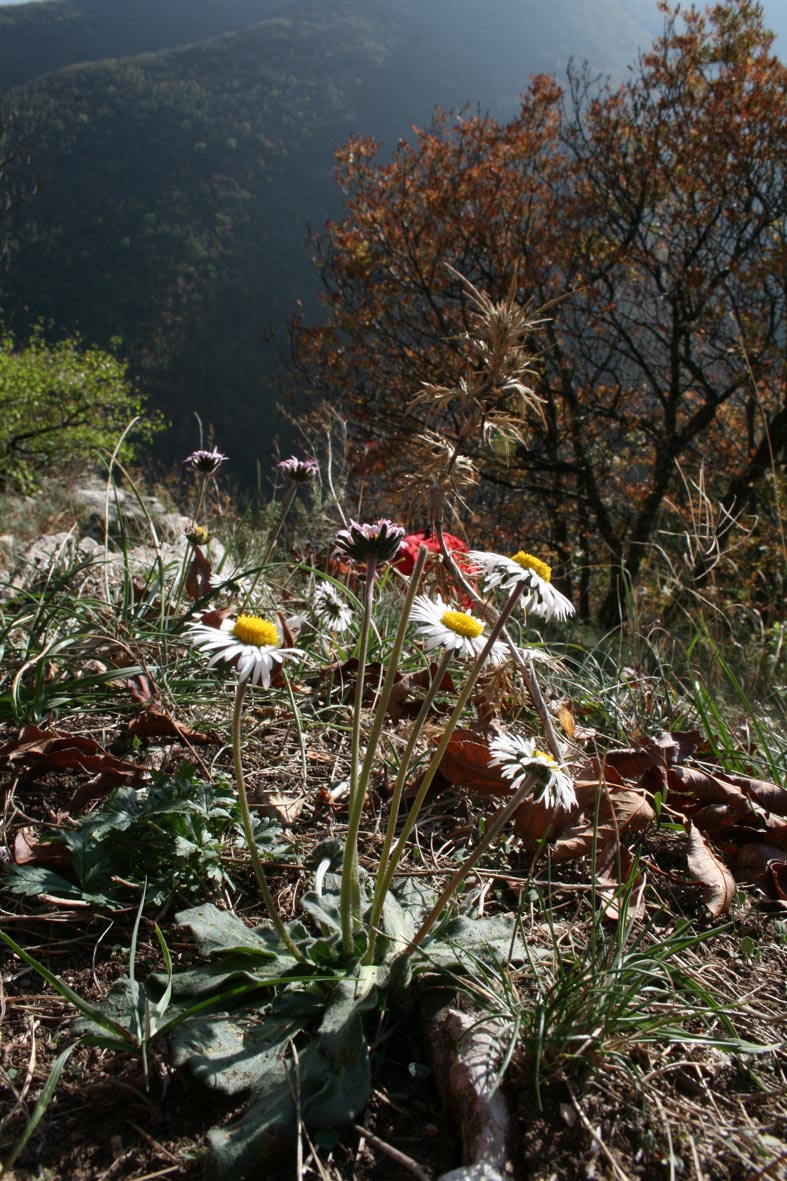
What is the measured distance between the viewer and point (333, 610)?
7.29ft

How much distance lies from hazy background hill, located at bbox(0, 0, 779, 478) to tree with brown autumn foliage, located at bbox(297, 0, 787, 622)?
17.4 meters

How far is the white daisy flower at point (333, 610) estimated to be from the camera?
2221 millimetres

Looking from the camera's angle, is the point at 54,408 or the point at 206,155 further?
the point at 206,155

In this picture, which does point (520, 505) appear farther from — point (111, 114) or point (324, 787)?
point (111, 114)

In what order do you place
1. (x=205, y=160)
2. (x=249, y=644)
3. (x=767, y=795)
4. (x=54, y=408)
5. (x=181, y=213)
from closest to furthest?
1. (x=249, y=644)
2. (x=767, y=795)
3. (x=54, y=408)
4. (x=181, y=213)
5. (x=205, y=160)

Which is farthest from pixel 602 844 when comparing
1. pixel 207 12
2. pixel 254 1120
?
pixel 207 12

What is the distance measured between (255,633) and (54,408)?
47.2ft

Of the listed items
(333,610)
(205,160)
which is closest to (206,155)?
(205,160)

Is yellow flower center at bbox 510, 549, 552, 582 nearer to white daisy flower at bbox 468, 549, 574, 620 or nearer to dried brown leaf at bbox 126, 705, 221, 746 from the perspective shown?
white daisy flower at bbox 468, 549, 574, 620

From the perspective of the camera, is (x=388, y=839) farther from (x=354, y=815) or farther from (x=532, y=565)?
(x=532, y=565)

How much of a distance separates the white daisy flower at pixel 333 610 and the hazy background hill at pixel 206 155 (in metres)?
24.0

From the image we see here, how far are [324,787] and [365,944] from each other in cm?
55

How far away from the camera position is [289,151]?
1969 inches

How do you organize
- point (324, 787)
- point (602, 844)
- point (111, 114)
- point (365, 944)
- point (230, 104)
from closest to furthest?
point (365, 944) < point (602, 844) < point (324, 787) < point (111, 114) < point (230, 104)
